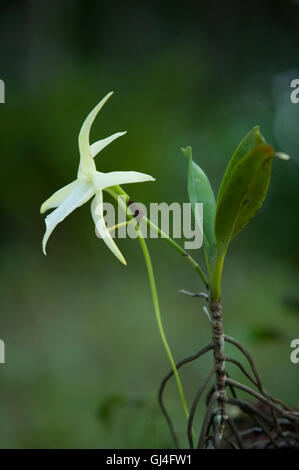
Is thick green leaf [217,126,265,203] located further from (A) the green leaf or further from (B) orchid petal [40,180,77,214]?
(B) orchid petal [40,180,77,214]

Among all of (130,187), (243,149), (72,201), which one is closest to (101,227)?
(72,201)

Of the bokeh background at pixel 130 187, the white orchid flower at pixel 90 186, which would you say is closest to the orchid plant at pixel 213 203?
the white orchid flower at pixel 90 186

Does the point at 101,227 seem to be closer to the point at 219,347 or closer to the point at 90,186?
the point at 90,186

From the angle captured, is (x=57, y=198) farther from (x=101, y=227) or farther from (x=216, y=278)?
(x=216, y=278)

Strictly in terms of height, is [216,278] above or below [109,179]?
below

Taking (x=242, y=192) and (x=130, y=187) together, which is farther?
(x=130, y=187)
